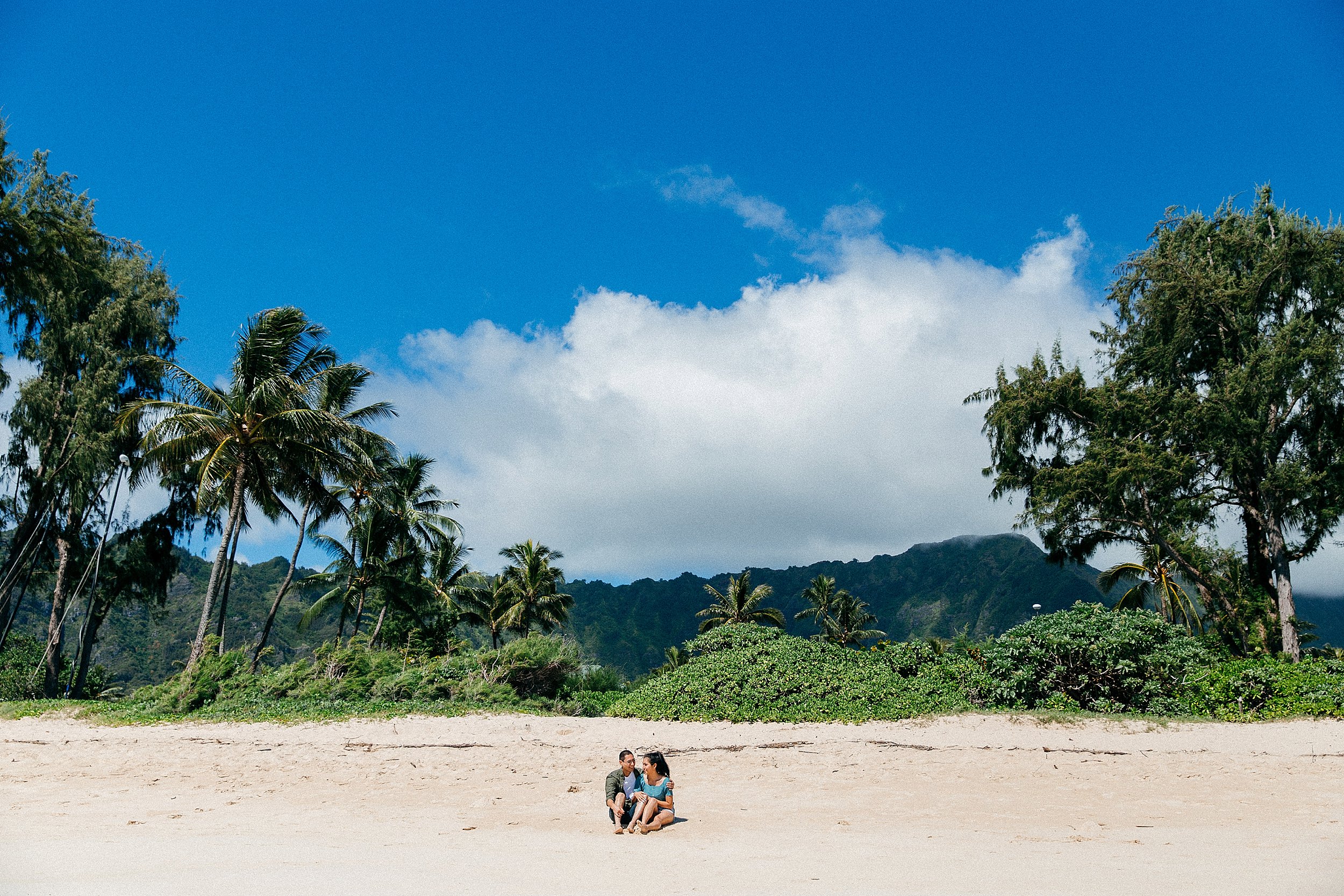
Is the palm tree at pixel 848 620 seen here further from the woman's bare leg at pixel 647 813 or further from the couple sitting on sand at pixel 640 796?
the woman's bare leg at pixel 647 813

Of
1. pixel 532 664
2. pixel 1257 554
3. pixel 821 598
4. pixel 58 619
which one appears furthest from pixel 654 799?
pixel 821 598

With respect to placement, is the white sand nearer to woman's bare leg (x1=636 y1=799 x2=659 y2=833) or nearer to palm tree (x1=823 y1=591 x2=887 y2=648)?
woman's bare leg (x1=636 y1=799 x2=659 y2=833)

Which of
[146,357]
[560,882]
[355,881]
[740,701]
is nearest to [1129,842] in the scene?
[560,882]

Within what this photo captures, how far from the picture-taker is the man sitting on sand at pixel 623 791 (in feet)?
22.6

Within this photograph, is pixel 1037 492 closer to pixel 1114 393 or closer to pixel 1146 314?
pixel 1114 393

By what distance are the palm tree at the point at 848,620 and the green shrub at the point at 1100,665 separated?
1400 inches

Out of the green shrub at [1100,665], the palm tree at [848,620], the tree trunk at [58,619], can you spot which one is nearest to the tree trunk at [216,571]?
the tree trunk at [58,619]

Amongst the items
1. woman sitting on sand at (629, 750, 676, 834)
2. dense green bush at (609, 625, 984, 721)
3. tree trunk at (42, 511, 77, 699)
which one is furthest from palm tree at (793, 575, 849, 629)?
woman sitting on sand at (629, 750, 676, 834)

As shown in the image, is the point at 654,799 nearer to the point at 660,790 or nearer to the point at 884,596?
the point at 660,790

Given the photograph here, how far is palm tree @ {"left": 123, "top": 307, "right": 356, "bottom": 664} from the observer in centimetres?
1773

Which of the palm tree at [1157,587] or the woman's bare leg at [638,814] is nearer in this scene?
the woman's bare leg at [638,814]

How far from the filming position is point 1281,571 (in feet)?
59.9

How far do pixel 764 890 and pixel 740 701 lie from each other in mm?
9127

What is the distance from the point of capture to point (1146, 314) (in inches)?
821
